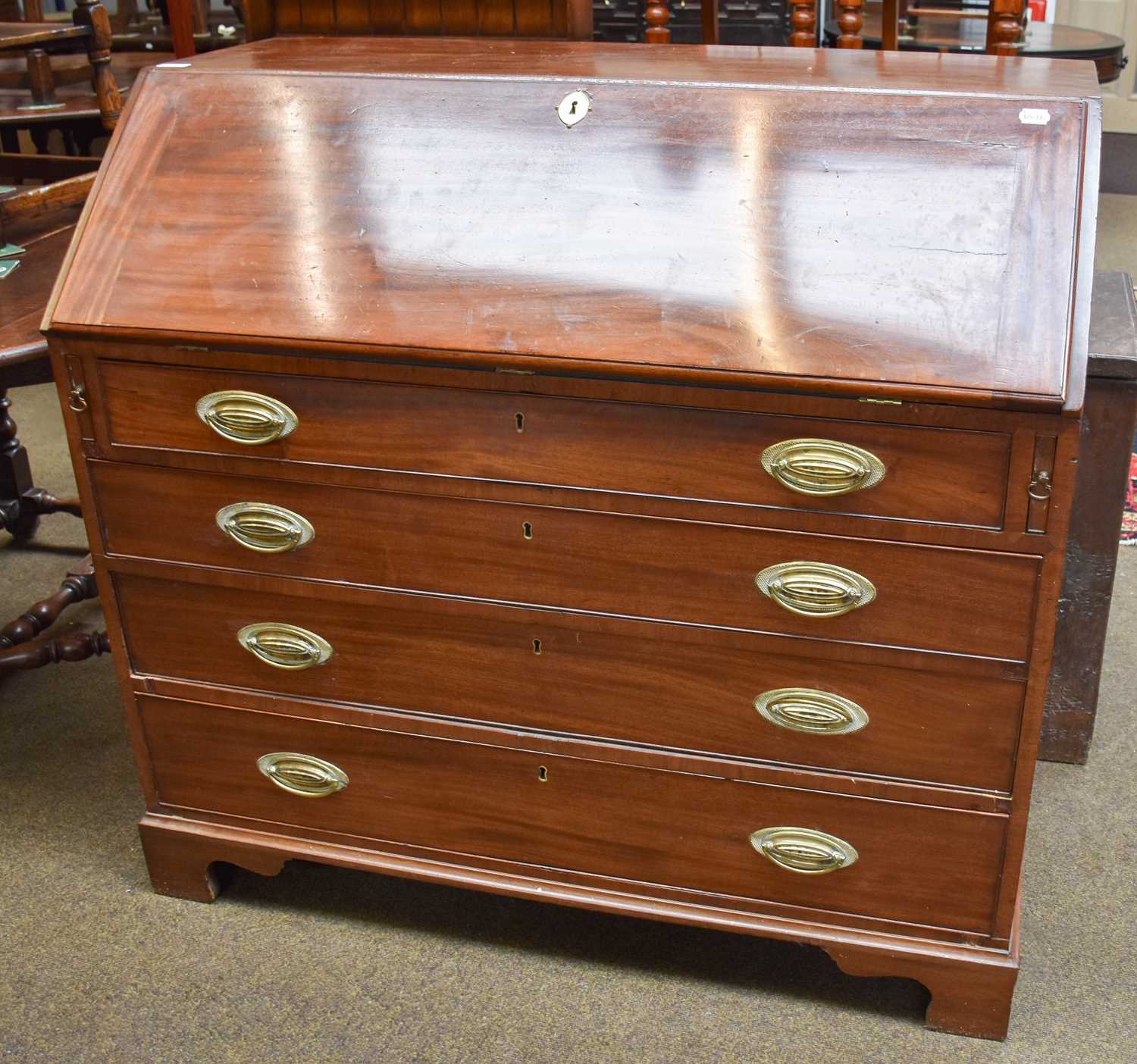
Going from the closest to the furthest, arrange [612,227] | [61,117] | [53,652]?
[612,227]
[53,652]
[61,117]

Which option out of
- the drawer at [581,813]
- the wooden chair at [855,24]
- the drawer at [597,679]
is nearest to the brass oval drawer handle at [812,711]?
the drawer at [597,679]

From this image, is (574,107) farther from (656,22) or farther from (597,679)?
(597,679)

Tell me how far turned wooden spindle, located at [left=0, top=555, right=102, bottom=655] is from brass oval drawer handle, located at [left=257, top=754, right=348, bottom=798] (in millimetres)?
865

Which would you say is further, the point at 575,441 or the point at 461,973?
the point at 461,973

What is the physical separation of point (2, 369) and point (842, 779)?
4.61 feet

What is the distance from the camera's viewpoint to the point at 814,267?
1526 millimetres

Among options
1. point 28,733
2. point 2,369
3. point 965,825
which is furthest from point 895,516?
point 28,733

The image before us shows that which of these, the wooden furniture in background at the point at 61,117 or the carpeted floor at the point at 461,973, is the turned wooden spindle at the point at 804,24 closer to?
the carpeted floor at the point at 461,973

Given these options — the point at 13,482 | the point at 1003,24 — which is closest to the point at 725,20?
the point at 1003,24

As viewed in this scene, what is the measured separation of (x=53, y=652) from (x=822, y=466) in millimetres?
1776

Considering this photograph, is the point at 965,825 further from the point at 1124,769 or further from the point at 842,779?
the point at 1124,769

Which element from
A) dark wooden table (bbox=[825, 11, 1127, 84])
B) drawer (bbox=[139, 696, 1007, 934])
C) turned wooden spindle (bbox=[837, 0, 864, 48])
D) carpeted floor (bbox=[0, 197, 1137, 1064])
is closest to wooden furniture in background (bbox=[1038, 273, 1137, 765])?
carpeted floor (bbox=[0, 197, 1137, 1064])

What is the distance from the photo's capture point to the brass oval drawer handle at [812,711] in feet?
5.41

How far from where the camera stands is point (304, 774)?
1942mm
